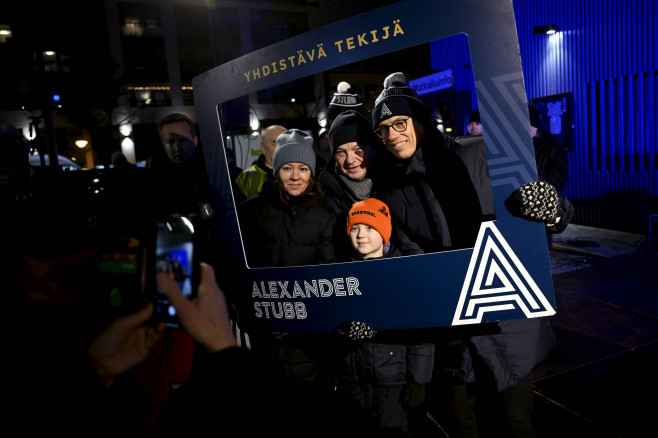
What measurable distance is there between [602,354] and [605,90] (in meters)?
6.53

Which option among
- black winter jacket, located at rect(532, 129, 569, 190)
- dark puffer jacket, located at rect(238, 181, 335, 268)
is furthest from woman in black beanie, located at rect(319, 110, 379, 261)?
black winter jacket, located at rect(532, 129, 569, 190)

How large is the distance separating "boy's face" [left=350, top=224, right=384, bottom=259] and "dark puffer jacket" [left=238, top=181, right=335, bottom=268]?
13cm

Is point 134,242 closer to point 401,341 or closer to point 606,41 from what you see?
point 401,341

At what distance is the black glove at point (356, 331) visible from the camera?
1.69 meters

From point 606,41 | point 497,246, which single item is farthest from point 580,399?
point 606,41

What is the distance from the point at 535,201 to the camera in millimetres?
1439

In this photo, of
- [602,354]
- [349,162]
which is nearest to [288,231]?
[349,162]

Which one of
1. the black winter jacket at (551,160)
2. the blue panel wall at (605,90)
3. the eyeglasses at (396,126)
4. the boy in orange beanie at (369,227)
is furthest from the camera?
the blue panel wall at (605,90)

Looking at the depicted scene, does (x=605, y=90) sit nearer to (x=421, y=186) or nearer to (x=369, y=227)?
(x=421, y=186)

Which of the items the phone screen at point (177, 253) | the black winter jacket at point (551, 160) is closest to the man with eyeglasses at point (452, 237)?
the phone screen at point (177, 253)

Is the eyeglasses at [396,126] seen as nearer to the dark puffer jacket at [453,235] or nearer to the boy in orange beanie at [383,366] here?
the dark puffer jacket at [453,235]

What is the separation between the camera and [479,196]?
6.55 feet

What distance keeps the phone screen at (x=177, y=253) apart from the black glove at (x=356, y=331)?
0.93m

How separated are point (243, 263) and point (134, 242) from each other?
0.98 meters
